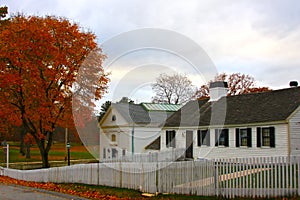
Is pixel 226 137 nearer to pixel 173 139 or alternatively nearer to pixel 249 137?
pixel 249 137

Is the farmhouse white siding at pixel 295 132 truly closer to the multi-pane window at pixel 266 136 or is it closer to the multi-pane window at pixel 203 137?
the multi-pane window at pixel 266 136

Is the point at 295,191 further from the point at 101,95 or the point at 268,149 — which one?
the point at 101,95

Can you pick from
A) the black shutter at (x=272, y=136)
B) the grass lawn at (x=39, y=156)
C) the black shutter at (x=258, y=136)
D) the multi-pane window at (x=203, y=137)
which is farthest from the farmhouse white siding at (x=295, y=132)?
the grass lawn at (x=39, y=156)

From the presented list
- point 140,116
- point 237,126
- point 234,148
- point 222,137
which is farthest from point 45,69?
point 234,148

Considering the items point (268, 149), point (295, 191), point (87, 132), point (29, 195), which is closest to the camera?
point (295, 191)

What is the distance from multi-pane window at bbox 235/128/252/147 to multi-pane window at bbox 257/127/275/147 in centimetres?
72

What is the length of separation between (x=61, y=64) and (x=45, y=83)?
5.61 feet

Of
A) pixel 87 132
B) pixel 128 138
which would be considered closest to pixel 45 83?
pixel 87 132

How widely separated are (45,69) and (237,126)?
13328 mm

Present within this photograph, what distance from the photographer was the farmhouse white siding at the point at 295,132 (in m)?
21.7

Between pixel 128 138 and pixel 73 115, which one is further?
pixel 128 138

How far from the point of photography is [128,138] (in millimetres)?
33938

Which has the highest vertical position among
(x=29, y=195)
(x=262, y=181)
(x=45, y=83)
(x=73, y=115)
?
(x=45, y=83)

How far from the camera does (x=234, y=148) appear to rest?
25125 mm
